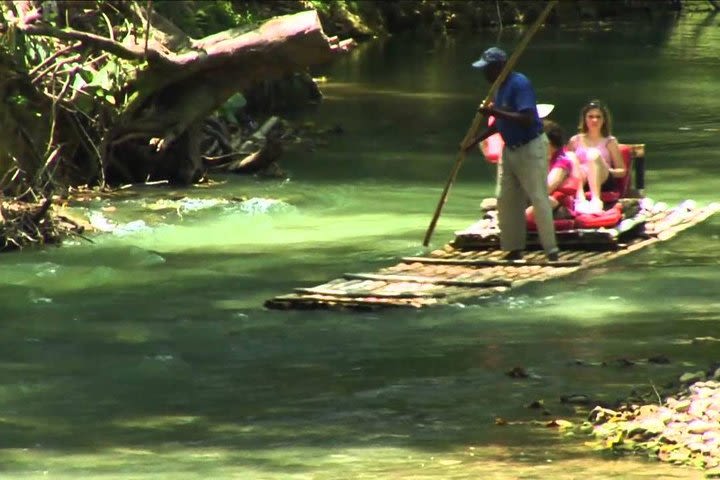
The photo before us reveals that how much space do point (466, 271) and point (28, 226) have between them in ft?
16.1

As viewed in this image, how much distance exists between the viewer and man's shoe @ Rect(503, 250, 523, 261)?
15859 mm

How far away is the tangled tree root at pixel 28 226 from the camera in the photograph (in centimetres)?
1792

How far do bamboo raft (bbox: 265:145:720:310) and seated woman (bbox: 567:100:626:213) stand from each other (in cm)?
31

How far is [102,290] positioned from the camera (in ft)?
52.0

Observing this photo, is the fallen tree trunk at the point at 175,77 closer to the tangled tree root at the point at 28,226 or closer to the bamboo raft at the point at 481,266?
the tangled tree root at the point at 28,226

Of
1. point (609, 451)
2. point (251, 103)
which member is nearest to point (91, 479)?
point (609, 451)

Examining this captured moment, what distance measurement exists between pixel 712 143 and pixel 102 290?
11.7m

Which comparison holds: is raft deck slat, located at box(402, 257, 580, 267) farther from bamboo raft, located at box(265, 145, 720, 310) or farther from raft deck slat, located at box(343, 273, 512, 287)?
raft deck slat, located at box(343, 273, 512, 287)

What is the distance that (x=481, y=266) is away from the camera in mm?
15578

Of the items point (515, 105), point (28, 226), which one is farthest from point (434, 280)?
point (28, 226)

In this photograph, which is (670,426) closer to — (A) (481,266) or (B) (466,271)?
(B) (466,271)

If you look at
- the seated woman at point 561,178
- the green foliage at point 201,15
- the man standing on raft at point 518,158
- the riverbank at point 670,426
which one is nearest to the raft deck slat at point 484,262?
the man standing on raft at point 518,158

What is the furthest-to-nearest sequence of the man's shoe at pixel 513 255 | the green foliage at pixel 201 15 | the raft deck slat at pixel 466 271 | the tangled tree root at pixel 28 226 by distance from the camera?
the green foliage at pixel 201 15 < the tangled tree root at pixel 28 226 < the man's shoe at pixel 513 255 < the raft deck slat at pixel 466 271

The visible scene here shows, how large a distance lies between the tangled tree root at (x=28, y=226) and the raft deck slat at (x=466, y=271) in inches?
152
